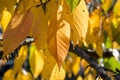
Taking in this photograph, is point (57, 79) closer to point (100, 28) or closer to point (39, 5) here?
point (39, 5)

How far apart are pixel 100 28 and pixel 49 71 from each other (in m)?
0.72

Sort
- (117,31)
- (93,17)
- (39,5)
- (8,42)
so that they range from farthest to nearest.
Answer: (93,17)
(117,31)
(39,5)
(8,42)

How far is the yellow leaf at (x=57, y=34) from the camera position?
609mm

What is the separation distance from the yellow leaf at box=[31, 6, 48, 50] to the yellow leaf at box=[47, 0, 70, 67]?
0.01 metres

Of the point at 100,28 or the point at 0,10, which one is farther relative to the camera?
the point at 100,28

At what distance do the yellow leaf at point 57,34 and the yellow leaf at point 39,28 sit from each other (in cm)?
1

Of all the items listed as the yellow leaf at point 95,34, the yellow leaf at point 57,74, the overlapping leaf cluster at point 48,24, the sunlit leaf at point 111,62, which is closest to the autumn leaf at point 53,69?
the yellow leaf at point 57,74

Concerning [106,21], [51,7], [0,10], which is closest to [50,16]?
[51,7]

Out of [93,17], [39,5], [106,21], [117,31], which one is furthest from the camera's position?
[106,21]

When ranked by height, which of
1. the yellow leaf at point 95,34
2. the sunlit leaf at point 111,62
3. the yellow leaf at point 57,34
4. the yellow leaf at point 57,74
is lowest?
the sunlit leaf at point 111,62

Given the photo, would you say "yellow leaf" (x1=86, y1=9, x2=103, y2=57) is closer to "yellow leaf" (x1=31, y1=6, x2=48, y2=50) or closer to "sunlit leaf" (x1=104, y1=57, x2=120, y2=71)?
"sunlit leaf" (x1=104, y1=57, x2=120, y2=71)

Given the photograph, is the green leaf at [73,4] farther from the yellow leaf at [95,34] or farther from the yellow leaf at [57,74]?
the yellow leaf at [95,34]

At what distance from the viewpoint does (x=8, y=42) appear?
0.62 meters

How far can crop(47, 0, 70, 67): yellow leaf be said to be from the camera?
0.61 m
